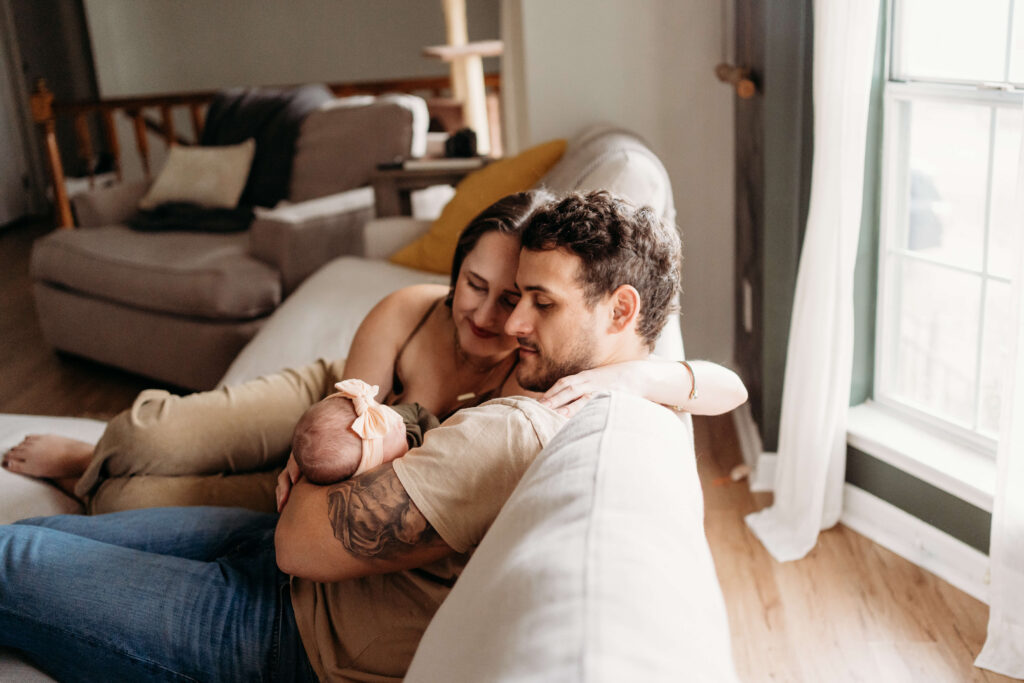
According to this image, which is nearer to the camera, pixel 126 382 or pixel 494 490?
pixel 494 490

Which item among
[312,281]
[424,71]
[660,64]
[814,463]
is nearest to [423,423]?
[814,463]

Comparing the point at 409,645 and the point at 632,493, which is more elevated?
the point at 632,493

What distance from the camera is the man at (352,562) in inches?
46.0

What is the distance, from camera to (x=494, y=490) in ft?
3.80

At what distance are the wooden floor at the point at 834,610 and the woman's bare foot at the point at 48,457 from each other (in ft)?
4.81

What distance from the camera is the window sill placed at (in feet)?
6.76

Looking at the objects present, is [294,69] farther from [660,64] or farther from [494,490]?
[494,490]

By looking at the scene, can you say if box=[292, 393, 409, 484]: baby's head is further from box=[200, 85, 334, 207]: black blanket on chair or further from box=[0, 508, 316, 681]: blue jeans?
box=[200, 85, 334, 207]: black blanket on chair

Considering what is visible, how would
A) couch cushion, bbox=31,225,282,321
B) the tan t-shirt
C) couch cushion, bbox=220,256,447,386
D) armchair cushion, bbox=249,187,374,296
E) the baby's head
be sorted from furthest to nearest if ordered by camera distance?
armchair cushion, bbox=249,187,374,296 → couch cushion, bbox=31,225,282,321 → couch cushion, bbox=220,256,447,386 → the baby's head → the tan t-shirt

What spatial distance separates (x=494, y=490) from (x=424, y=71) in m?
6.99

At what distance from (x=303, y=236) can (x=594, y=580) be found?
295cm

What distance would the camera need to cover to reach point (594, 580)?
73 centimetres

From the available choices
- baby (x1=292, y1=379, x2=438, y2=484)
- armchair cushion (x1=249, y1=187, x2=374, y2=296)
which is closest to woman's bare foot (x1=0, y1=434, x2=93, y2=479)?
baby (x1=292, y1=379, x2=438, y2=484)

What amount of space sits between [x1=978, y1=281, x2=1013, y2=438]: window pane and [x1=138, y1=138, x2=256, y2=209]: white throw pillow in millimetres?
3275
